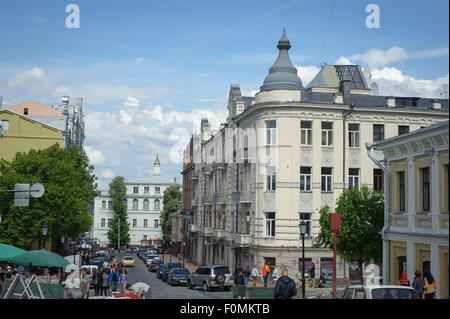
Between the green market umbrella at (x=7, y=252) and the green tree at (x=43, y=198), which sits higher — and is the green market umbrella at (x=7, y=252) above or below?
below

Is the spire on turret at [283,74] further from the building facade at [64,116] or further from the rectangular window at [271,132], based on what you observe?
the building facade at [64,116]

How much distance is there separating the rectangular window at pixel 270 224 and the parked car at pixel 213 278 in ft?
24.0

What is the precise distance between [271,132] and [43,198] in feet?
65.2

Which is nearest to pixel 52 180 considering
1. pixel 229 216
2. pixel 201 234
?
pixel 229 216

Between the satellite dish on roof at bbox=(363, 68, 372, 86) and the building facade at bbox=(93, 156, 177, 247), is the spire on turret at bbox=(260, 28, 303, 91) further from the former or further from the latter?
the building facade at bbox=(93, 156, 177, 247)

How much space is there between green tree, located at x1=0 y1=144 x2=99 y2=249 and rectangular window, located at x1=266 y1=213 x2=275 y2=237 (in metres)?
16.8

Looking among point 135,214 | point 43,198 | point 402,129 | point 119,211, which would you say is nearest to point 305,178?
point 402,129

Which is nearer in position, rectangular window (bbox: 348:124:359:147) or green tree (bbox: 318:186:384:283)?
green tree (bbox: 318:186:384:283)

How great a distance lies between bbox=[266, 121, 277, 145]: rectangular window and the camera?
43781 mm

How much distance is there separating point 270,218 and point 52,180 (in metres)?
19.1

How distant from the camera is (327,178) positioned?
4450cm

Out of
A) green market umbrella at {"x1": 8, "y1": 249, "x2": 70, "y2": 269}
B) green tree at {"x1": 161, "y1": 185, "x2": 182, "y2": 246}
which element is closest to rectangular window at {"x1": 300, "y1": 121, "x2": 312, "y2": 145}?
green market umbrella at {"x1": 8, "y1": 249, "x2": 70, "y2": 269}

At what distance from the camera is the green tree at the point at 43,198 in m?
48.2

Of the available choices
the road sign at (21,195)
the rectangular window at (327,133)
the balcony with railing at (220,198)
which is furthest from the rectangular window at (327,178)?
the road sign at (21,195)
